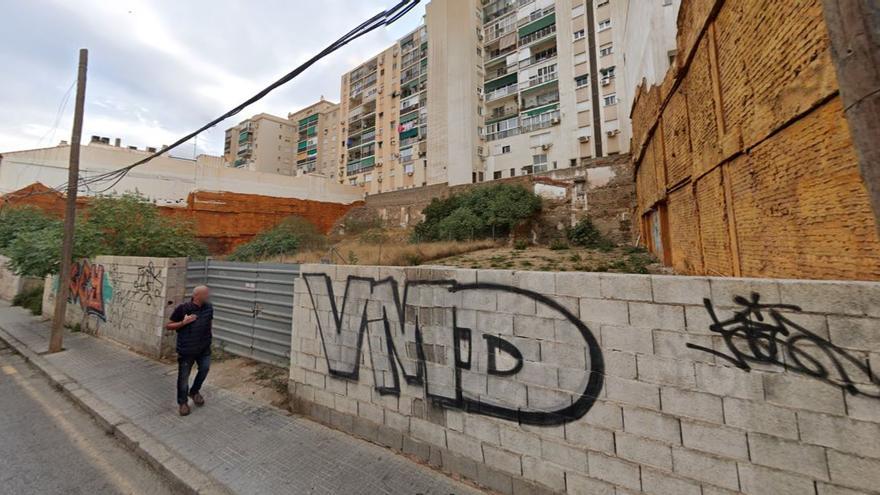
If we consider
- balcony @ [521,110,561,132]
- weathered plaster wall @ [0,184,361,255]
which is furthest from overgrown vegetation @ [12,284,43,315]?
balcony @ [521,110,561,132]

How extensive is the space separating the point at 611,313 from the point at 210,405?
5.25m

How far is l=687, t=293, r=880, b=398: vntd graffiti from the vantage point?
5.40 ft

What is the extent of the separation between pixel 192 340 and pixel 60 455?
1.56 metres

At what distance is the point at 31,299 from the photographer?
12312 millimetres

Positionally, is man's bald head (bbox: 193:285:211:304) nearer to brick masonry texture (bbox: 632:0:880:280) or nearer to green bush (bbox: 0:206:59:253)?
brick masonry texture (bbox: 632:0:880:280)

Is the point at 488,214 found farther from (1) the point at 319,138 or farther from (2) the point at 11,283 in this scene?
(1) the point at 319,138

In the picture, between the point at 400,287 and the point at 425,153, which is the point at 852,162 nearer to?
the point at 400,287

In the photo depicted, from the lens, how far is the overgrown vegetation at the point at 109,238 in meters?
8.78

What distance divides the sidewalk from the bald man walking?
251 millimetres

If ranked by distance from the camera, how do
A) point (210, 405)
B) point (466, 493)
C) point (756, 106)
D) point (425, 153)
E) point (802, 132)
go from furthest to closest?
point (425, 153), point (210, 405), point (756, 106), point (802, 132), point (466, 493)

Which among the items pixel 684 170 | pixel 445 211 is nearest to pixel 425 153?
pixel 445 211

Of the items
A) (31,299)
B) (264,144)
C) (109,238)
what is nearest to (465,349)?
(109,238)

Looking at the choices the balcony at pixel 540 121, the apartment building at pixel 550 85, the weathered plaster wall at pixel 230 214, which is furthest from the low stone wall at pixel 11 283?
the balcony at pixel 540 121

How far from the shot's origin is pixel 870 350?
1604 mm
